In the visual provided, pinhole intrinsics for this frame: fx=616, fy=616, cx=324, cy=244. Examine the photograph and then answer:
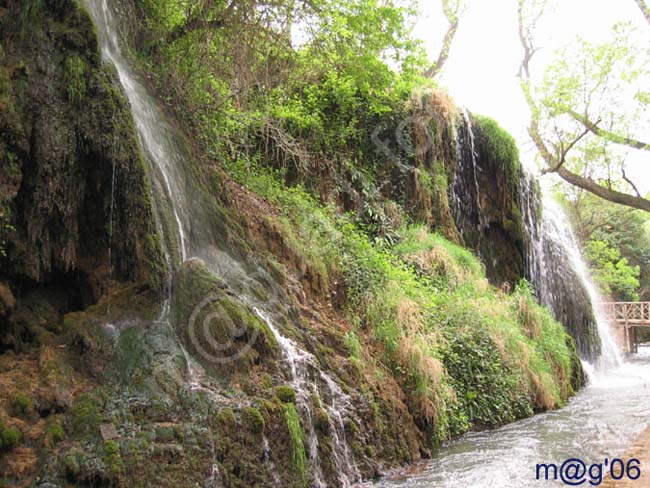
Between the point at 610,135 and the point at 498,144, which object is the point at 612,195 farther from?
the point at 498,144

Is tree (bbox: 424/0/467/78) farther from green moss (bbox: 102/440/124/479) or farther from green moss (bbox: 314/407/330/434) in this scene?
green moss (bbox: 102/440/124/479)

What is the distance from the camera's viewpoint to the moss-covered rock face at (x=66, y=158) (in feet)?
16.9

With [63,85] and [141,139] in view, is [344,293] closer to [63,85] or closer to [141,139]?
[141,139]

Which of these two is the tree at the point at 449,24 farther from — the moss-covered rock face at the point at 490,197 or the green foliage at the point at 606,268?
the green foliage at the point at 606,268

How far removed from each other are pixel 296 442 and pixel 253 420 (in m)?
0.47

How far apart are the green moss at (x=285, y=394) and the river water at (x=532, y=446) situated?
1.16m

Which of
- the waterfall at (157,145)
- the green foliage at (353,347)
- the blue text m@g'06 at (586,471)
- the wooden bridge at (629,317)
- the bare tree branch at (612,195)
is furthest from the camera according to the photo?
the wooden bridge at (629,317)

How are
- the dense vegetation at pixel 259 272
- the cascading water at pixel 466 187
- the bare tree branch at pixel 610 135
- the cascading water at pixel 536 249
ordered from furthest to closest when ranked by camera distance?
the bare tree branch at pixel 610 135 < the cascading water at pixel 536 249 < the cascading water at pixel 466 187 < the dense vegetation at pixel 259 272

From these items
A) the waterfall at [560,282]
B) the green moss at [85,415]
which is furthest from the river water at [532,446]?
the waterfall at [560,282]

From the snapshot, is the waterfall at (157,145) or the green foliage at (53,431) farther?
the waterfall at (157,145)

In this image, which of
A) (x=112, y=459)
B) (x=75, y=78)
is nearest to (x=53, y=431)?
(x=112, y=459)

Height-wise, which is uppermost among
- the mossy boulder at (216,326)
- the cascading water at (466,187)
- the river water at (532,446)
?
the cascading water at (466,187)

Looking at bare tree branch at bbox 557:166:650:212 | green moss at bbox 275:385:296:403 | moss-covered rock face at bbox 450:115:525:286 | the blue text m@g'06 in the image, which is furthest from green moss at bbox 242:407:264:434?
bare tree branch at bbox 557:166:650:212

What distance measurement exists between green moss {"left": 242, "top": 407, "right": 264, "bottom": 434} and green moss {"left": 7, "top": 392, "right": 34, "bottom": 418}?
1.60 metres
